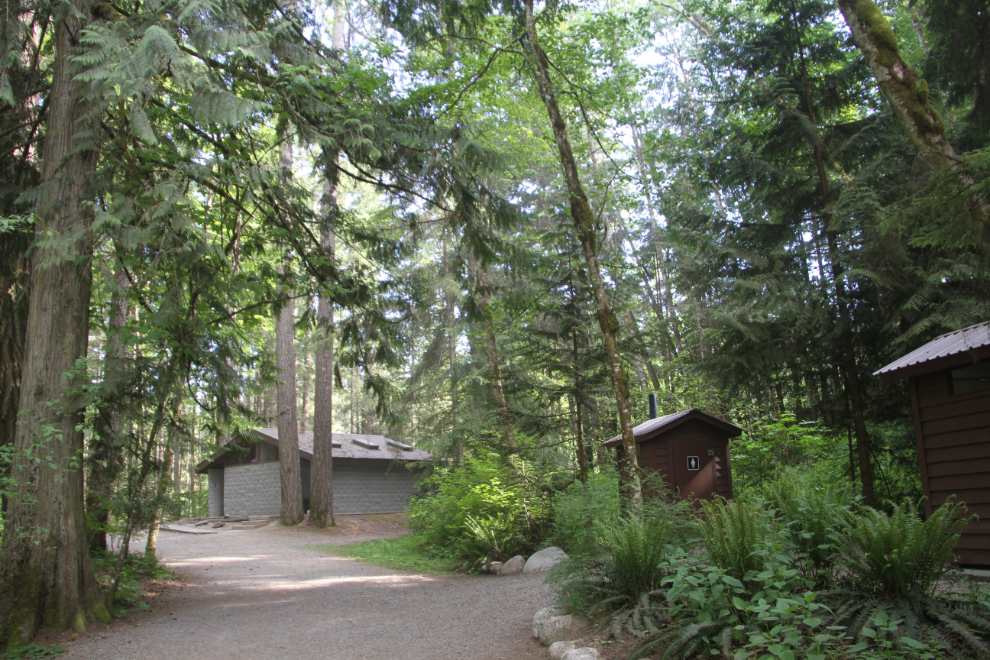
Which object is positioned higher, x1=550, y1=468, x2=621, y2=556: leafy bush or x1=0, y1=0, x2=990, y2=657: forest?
x1=0, y1=0, x2=990, y2=657: forest

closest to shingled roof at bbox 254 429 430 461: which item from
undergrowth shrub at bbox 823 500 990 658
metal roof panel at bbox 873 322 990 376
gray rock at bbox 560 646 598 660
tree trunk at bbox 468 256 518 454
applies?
tree trunk at bbox 468 256 518 454

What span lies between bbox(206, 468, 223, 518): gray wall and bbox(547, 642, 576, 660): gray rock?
88.1 ft

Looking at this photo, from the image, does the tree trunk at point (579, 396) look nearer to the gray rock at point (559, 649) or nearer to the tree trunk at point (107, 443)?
the gray rock at point (559, 649)

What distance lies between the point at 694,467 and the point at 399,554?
722 centimetres

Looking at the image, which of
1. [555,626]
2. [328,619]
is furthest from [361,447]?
[555,626]

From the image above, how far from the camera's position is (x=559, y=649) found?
16.6 feet

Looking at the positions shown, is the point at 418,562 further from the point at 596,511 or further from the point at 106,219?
the point at 106,219

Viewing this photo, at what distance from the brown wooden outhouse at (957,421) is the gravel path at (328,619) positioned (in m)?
4.50

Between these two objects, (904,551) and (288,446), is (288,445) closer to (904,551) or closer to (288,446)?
(288,446)

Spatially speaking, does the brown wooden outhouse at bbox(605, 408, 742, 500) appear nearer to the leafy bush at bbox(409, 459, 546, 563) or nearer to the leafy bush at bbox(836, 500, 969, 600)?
the leafy bush at bbox(409, 459, 546, 563)

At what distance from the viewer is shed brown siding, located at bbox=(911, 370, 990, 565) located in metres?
6.22

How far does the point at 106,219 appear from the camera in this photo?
566 cm

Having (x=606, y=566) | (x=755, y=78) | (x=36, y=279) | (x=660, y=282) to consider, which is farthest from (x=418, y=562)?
(x=660, y=282)

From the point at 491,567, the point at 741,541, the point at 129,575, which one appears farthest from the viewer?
the point at 491,567
